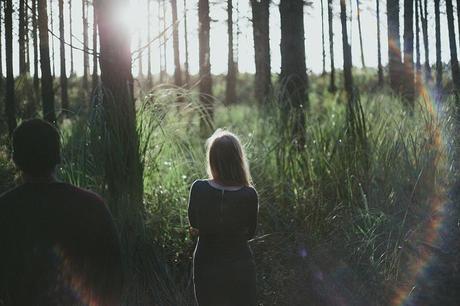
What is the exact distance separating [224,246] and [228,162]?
545mm

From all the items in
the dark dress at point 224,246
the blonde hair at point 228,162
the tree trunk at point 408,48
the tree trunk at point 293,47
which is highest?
the tree trunk at point 408,48

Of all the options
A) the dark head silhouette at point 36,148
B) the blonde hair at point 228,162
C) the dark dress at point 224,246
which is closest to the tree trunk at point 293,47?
the blonde hair at point 228,162

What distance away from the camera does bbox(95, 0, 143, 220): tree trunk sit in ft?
17.7

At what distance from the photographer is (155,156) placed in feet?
19.6

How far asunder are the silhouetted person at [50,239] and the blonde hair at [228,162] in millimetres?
1325

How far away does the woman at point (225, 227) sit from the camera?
3783 millimetres

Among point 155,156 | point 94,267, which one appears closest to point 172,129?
point 155,156

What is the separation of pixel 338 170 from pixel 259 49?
568 inches

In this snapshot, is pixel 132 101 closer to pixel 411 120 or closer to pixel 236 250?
pixel 236 250

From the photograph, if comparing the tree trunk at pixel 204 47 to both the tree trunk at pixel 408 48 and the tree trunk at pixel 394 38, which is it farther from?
the tree trunk at pixel 408 48

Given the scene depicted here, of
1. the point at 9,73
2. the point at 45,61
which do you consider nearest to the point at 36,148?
the point at 45,61

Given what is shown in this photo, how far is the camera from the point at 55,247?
2.57 m

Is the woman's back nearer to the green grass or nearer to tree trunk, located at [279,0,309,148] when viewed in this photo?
the green grass

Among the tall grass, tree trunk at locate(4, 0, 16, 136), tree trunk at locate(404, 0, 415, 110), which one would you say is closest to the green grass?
the tall grass
